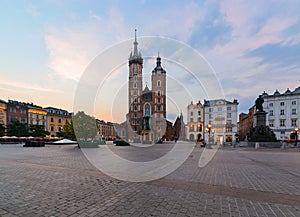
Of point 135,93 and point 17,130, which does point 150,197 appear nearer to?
point 135,93

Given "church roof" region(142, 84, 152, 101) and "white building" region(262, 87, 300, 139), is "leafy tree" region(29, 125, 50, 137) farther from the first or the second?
"white building" region(262, 87, 300, 139)

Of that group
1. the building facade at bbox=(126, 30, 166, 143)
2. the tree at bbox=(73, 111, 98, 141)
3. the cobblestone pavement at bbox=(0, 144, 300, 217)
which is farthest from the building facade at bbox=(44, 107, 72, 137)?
the cobblestone pavement at bbox=(0, 144, 300, 217)

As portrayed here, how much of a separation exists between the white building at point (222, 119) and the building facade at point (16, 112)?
77480mm

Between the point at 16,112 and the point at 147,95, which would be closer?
the point at 16,112

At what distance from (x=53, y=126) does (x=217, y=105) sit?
261 feet

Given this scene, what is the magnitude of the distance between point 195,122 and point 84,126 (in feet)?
193

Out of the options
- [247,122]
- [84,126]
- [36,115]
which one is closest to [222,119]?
[247,122]

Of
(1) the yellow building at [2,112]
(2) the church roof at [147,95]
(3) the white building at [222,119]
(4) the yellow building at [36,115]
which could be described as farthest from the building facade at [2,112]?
(3) the white building at [222,119]

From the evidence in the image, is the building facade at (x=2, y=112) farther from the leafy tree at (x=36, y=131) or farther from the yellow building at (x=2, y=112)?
the leafy tree at (x=36, y=131)

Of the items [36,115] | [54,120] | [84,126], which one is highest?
[36,115]

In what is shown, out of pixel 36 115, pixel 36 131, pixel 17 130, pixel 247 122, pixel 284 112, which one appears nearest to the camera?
pixel 17 130

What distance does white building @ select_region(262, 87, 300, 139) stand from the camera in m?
60.6

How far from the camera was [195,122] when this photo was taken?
273ft

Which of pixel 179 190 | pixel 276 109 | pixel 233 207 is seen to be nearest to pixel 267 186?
pixel 233 207
